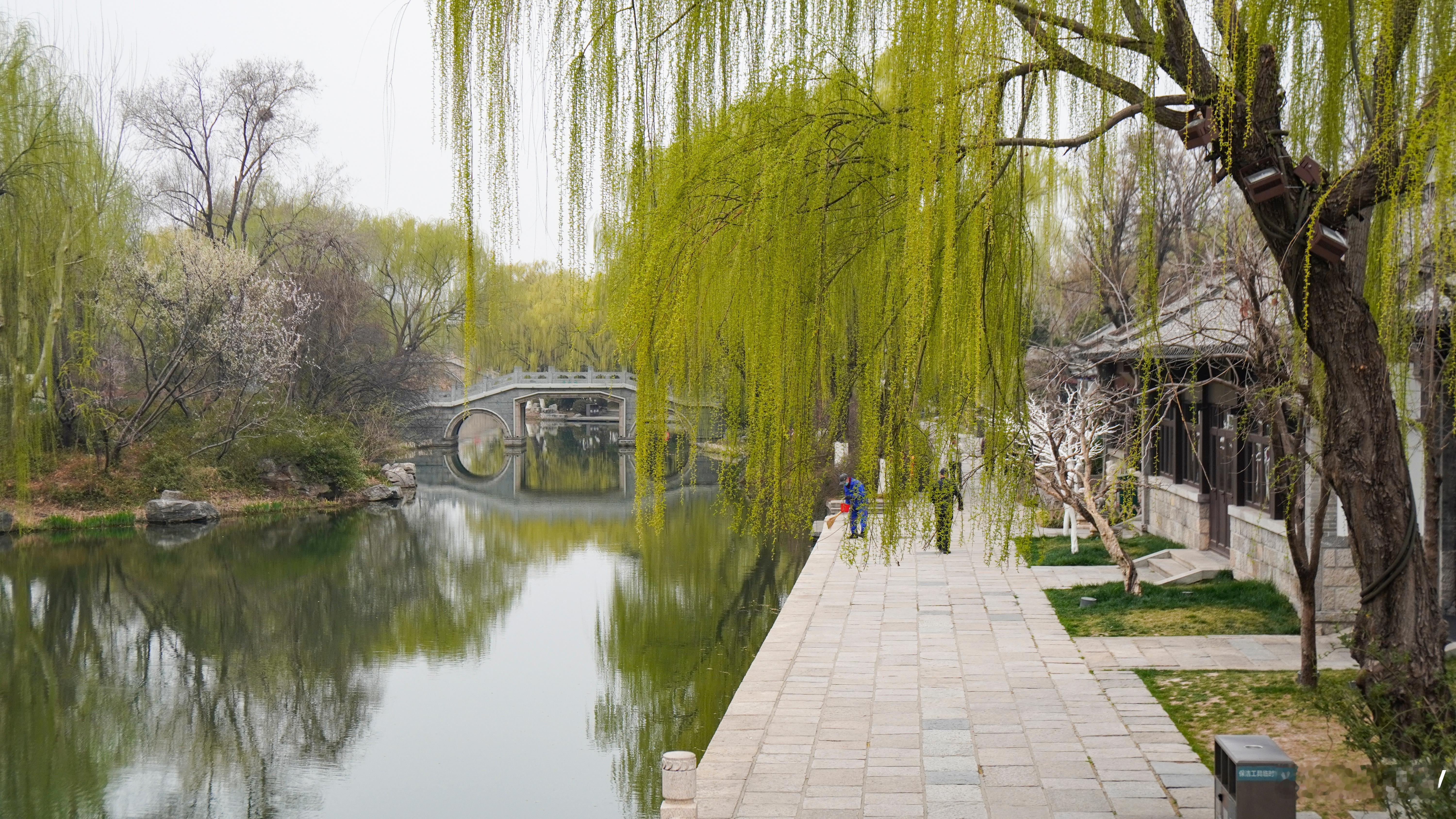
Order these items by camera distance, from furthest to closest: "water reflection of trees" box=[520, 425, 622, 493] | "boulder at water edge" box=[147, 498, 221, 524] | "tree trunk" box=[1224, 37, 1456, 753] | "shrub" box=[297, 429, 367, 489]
→ "water reflection of trees" box=[520, 425, 622, 493], "shrub" box=[297, 429, 367, 489], "boulder at water edge" box=[147, 498, 221, 524], "tree trunk" box=[1224, 37, 1456, 753]

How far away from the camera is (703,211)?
4035 millimetres

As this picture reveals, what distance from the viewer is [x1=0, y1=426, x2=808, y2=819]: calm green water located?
9.41 meters

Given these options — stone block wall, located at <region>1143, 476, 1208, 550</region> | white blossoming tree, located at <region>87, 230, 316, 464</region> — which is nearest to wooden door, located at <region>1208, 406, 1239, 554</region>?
stone block wall, located at <region>1143, 476, 1208, 550</region>

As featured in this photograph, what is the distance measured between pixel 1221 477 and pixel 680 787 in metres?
9.57

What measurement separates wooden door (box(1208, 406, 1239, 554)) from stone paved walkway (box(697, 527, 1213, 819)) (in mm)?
2556

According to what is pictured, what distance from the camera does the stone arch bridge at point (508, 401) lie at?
42.2 meters

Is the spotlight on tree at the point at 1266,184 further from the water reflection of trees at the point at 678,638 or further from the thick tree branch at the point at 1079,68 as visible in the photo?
the water reflection of trees at the point at 678,638

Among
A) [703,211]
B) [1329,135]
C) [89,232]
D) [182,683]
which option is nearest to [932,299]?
[703,211]

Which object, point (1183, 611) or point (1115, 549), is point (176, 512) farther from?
point (1183, 611)

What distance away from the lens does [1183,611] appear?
11.4 m

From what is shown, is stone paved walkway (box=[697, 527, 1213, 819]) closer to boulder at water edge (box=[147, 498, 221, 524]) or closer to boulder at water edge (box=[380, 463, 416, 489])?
boulder at water edge (box=[147, 498, 221, 524])

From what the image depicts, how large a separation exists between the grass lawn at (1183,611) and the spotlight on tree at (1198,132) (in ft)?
24.0

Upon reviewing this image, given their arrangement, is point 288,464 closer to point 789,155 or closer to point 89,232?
point 89,232

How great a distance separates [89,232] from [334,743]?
12541 millimetres
